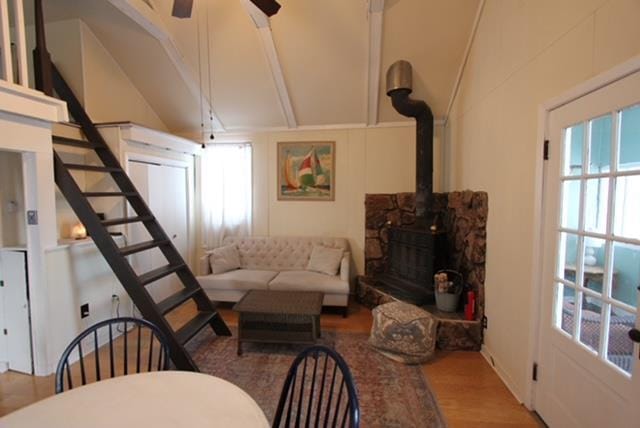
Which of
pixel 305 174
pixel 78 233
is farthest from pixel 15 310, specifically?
pixel 305 174

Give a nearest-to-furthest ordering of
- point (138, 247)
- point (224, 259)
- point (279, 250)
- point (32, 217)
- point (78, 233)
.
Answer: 1. point (32, 217)
2. point (138, 247)
3. point (78, 233)
4. point (224, 259)
5. point (279, 250)

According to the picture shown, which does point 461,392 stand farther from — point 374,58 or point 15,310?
point 15,310

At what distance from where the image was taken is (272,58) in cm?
346

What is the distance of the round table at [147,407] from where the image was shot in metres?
1.08

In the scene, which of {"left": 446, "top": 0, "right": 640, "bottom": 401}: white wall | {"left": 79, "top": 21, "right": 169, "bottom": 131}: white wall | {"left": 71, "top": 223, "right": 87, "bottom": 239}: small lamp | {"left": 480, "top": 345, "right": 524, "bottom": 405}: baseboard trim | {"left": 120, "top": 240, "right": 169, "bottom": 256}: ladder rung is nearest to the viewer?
{"left": 446, "top": 0, "right": 640, "bottom": 401}: white wall

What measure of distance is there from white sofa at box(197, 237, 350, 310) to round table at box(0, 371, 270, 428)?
2.44 metres

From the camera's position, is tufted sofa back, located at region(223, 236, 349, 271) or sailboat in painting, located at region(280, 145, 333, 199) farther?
sailboat in painting, located at region(280, 145, 333, 199)

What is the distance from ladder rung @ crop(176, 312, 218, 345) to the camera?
103 inches

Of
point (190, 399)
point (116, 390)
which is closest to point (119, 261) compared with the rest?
point (116, 390)

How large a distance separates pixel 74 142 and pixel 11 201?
76 cm

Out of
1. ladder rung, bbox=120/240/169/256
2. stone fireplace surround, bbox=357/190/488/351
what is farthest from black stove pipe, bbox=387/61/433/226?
ladder rung, bbox=120/240/169/256

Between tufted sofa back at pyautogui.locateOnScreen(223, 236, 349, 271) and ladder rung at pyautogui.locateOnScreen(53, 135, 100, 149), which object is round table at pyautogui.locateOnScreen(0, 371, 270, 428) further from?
tufted sofa back at pyautogui.locateOnScreen(223, 236, 349, 271)

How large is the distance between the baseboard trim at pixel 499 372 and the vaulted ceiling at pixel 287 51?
9.47 feet

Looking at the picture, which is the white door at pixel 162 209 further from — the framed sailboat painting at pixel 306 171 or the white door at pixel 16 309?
the framed sailboat painting at pixel 306 171
